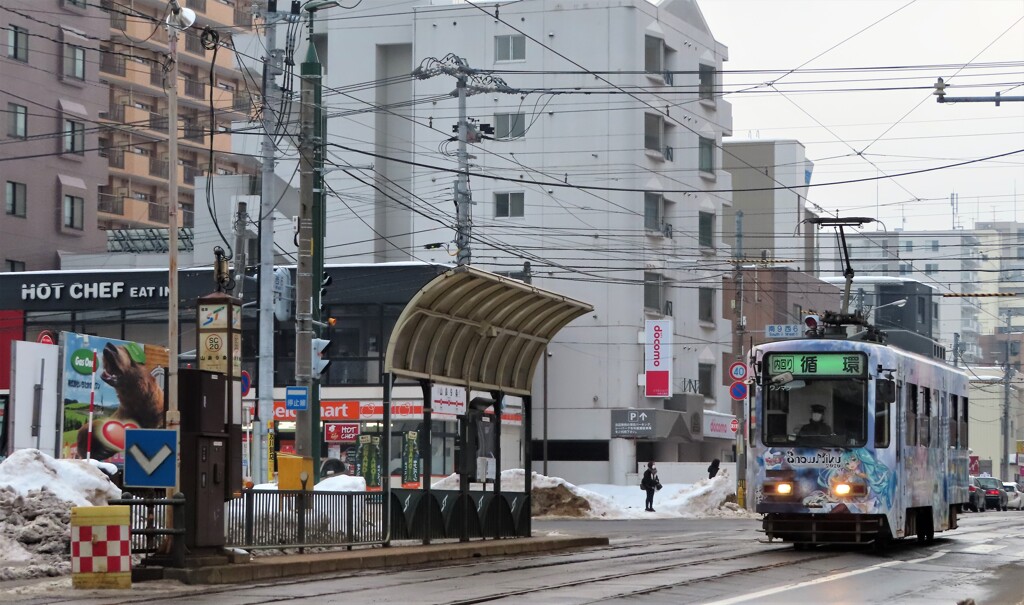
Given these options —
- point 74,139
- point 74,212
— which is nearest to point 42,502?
point 74,212

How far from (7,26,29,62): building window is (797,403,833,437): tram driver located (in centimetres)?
5203

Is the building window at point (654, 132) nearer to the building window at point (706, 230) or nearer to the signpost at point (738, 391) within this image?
the building window at point (706, 230)

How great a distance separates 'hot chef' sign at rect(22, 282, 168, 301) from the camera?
198 ft

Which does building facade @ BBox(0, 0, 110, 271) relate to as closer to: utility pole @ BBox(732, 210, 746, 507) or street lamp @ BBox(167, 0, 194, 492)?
utility pole @ BBox(732, 210, 746, 507)

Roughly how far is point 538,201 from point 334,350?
11.4 meters

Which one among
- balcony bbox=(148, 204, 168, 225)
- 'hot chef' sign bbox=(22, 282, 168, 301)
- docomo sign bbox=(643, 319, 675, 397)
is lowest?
docomo sign bbox=(643, 319, 675, 397)

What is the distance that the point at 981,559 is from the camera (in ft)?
74.7

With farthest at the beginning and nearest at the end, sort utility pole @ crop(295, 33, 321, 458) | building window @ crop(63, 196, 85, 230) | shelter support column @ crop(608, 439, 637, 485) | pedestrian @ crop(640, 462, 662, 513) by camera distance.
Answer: building window @ crop(63, 196, 85, 230) → shelter support column @ crop(608, 439, 637, 485) → pedestrian @ crop(640, 462, 662, 513) → utility pole @ crop(295, 33, 321, 458)

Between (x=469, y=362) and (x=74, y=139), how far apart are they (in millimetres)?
51579

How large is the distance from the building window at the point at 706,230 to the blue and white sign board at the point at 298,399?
1738 inches

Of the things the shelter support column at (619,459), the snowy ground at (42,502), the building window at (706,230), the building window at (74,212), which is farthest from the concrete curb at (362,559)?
the building window at (74,212)

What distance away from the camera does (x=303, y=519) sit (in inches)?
814

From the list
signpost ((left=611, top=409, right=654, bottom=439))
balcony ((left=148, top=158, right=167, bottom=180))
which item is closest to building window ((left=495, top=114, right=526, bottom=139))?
signpost ((left=611, top=409, right=654, bottom=439))

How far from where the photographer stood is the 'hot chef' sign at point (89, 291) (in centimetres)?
6047
